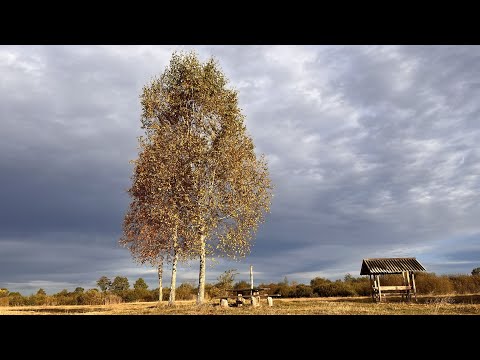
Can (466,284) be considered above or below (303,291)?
above

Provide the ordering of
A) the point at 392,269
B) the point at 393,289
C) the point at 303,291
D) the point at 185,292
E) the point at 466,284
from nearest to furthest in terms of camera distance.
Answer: the point at 393,289 < the point at 392,269 < the point at 466,284 < the point at 185,292 < the point at 303,291

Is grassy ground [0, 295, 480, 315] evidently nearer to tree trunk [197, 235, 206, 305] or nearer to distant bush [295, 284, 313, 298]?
tree trunk [197, 235, 206, 305]

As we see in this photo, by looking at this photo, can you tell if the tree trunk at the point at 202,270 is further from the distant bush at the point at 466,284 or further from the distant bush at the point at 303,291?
the distant bush at the point at 466,284

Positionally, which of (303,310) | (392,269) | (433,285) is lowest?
(303,310)

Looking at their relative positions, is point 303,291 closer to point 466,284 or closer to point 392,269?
point 392,269

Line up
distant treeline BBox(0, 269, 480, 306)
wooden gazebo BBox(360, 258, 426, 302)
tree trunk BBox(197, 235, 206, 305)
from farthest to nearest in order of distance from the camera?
distant treeline BBox(0, 269, 480, 306), wooden gazebo BBox(360, 258, 426, 302), tree trunk BBox(197, 235, 206, 305)

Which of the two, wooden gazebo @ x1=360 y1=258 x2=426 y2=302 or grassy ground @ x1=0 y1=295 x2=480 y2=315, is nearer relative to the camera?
grassy ground @ x1=0 y1=295 x2=480 y2=315

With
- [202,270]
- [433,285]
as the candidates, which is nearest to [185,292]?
[202,270]

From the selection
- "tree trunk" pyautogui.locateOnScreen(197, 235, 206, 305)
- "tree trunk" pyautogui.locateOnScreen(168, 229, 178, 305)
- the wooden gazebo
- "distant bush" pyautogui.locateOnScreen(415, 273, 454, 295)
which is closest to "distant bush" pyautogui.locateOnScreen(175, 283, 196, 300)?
"tree trunk" pyautogui.locateOnScreen(168, 229, 178, 305)

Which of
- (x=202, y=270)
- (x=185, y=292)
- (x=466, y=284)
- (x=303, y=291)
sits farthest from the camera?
(x=303, y=291)

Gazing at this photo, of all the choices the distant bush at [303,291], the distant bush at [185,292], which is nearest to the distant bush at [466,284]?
the distant bush at [303,291]

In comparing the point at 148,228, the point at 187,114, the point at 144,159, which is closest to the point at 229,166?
the point at 187,114
